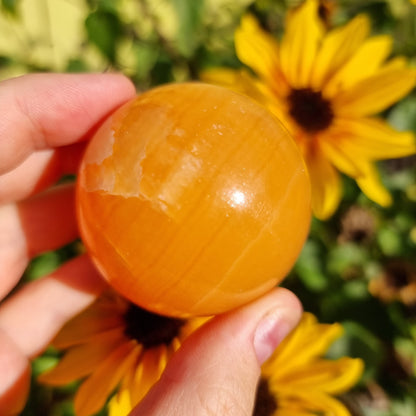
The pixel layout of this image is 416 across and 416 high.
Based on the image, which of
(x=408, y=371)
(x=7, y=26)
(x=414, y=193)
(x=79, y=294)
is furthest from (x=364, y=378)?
(x=7, y=26)

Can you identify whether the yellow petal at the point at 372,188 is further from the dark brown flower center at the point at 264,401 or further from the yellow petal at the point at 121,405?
the yellow petal at the point at 121,405

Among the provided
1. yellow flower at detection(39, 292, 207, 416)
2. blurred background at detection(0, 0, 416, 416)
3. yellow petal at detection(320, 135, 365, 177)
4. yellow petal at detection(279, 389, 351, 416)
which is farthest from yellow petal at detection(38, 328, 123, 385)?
yellow petal at detection(320, 135, 365, 177)

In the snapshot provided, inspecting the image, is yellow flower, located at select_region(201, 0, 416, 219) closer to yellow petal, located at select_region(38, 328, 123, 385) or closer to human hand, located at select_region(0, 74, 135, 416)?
human hand, located at select_region(0, 74, 135, 416)

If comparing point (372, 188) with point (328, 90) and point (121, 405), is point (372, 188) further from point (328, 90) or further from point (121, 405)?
point (121, 405)

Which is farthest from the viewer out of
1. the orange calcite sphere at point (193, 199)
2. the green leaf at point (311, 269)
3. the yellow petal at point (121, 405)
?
A: the green leaf at point (311, 269)

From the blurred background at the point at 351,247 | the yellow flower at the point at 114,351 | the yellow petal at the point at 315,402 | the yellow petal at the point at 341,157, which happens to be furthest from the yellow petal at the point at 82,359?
the yellow petal at the point at 341,157

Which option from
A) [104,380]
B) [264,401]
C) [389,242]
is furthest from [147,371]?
[389,242]
